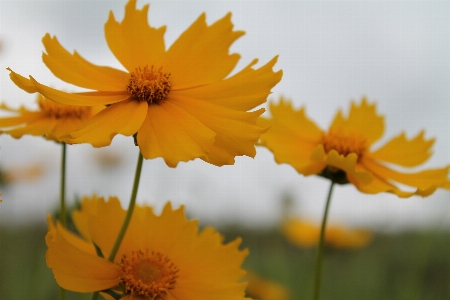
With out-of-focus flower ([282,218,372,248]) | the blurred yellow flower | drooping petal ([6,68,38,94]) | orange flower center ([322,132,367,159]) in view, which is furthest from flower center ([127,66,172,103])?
out-of-focus flower ([282,218,372,248])

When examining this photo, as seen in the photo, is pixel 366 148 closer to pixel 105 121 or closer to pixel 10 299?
pixel 105 121

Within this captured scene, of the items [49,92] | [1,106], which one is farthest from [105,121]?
[1,106]

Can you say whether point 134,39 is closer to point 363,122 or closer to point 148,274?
point 148,274

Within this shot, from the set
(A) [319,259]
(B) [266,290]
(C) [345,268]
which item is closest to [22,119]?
(A) [319,259]

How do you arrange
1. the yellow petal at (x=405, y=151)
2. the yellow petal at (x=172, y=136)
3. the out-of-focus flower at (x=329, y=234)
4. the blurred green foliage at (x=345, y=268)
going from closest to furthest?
the yellow petal at (x=172, y=136)
the yellow petal at (x=405, y=151)
the blurred green foliage at (x=345, y=268)
the out-of-focus flower at (x=329, y=234)

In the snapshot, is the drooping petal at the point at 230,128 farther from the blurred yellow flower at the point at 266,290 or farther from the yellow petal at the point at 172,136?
the blurred yellow flower at the point at 266,290

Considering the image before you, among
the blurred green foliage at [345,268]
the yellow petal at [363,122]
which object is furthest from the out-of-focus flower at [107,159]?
the yellow petal at [363,122]

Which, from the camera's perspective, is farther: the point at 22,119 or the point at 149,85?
the point at 22,119
